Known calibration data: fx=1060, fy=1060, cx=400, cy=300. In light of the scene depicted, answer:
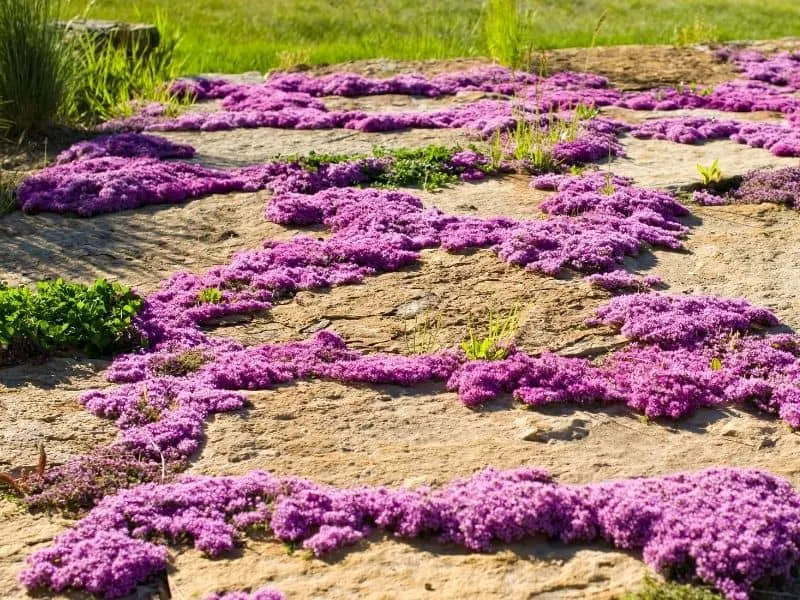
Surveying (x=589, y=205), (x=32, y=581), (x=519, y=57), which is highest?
(x=519, y=57)

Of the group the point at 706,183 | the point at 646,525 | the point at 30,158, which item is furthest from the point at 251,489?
the point at 30,158

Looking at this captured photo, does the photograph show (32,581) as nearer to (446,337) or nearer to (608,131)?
(446,337)

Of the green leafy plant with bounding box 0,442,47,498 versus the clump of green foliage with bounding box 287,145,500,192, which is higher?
the clump of green foliage with bounding box 287,145,500,192

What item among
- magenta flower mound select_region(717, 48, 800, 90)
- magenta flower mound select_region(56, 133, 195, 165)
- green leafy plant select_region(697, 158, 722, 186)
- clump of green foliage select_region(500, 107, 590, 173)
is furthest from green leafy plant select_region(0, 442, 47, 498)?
magenta flower mound select_region(717, 48, 800, 90)

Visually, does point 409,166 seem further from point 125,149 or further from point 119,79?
point 119,79

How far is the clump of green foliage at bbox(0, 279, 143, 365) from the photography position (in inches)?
356

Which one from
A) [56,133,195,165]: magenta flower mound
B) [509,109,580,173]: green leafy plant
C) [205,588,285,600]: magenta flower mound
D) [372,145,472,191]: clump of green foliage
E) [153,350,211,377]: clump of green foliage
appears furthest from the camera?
[56,133,195,165]: magenta flower mound

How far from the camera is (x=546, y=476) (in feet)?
22.8

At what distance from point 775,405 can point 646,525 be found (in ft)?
7.82

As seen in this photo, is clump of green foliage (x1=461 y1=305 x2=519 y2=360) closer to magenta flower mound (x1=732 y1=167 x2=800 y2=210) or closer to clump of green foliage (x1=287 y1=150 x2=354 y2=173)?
magenta flower mound (x1=732 y1=167 x2=800 y2=210)

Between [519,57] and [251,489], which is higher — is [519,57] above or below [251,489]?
above

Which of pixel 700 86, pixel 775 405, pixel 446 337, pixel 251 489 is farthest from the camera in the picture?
pixel 700 86

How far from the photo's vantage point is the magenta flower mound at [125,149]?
598 inches

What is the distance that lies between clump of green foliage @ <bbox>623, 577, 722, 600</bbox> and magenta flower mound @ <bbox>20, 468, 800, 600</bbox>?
0.11 m
